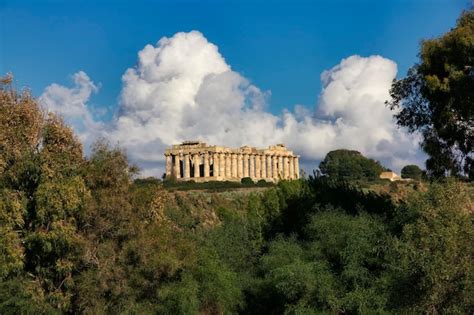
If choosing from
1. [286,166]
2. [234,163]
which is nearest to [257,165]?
[234,163]

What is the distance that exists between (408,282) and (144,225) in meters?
12.1

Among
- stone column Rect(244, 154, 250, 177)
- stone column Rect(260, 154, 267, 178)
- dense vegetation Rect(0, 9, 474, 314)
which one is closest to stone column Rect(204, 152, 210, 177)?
stone column Rect(244, 154, 250, 177)

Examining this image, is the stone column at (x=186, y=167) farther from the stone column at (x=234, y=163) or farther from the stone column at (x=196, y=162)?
the stone column at (x=234, y=163)

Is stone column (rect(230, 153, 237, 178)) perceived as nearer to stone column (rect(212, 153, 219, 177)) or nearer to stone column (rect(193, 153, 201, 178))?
stone column (rect(212, 153, 219, 177))

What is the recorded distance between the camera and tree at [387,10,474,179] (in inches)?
996

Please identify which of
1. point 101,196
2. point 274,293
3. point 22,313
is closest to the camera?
point 22,313

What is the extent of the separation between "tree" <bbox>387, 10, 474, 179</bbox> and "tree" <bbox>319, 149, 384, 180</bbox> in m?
91.1

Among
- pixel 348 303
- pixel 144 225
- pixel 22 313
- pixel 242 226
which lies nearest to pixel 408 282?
pixel 348 303

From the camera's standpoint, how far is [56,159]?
2670 centimetres

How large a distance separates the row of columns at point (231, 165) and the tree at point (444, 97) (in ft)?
298

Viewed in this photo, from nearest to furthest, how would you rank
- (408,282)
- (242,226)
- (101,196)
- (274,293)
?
(408,282) < (101,196) < (274,293) < (242,226)

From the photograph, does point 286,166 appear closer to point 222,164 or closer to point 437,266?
point 222,164

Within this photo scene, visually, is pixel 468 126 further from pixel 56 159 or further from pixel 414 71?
pixel 56 159

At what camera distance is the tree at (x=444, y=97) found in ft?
83.0
